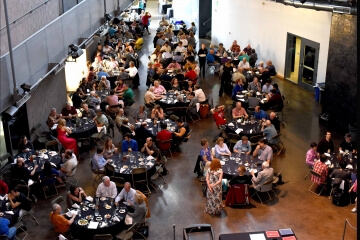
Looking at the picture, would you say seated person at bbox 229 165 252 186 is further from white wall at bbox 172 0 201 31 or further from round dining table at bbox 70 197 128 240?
white wall at bbox 172 0 201 31

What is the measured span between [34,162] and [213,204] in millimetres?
5111

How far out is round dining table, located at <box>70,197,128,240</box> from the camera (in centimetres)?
1054

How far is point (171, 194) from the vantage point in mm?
13078

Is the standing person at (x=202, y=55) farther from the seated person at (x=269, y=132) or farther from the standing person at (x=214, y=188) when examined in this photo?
the standing person at (x=214, y=188)

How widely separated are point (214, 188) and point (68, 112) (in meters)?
6.86

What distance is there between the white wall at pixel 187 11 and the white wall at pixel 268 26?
3.32 metres

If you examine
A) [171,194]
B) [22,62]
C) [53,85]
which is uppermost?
[22,62]

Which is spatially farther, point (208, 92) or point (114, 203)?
point (208, 92)

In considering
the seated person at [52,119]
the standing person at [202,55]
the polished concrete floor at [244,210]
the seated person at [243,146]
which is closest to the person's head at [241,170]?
the polished concrete floor at [244,210]

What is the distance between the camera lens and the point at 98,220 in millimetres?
10750

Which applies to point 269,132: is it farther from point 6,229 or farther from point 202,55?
point 202,55

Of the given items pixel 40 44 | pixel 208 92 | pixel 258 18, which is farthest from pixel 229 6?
pixel 40 44

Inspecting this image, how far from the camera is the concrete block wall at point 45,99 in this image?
15625mm

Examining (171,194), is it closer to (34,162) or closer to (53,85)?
(34,162)
